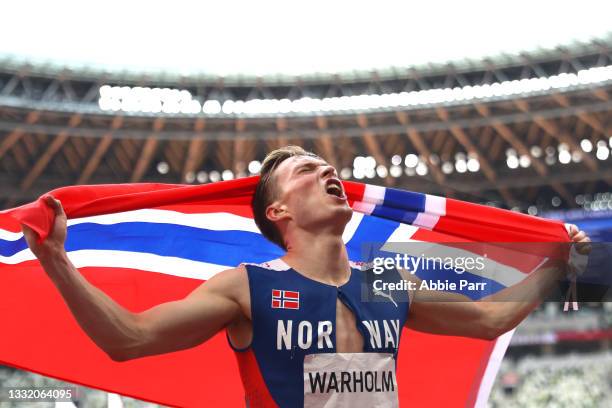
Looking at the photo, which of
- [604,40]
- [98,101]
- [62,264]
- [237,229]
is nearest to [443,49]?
[604,40]

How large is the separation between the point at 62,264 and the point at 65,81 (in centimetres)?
2040

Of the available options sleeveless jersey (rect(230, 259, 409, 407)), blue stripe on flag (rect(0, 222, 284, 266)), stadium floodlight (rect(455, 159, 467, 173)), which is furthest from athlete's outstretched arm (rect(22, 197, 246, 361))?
stadium floodlight (rect(455, 159, 467, 173))

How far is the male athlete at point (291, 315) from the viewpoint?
8.27 ft

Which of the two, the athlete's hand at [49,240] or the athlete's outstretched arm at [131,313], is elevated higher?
the athlete's hand at [49,240]

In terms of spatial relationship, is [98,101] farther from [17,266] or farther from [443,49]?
[17,266]

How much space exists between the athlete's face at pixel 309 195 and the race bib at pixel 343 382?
0.50 meters

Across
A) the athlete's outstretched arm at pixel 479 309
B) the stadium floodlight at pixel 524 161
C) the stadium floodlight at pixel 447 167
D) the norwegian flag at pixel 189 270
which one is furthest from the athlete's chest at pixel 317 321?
the stadium floodlight at pixel 524 161

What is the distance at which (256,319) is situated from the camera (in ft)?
9.27

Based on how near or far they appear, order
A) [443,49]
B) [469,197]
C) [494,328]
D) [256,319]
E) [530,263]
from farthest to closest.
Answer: [469,197]
[443,49]
[530,263]
[494,328]
[256,319]

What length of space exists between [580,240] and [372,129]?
19.8 meters

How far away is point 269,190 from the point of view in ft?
10.7

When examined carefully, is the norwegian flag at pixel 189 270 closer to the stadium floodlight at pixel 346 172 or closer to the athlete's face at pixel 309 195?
the athlete's face at pixel 309 195

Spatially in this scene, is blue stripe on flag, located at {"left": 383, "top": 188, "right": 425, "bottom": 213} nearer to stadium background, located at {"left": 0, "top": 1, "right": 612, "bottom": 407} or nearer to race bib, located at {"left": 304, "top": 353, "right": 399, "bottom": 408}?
race bib, located at {"left": 304, "top": 353, "right": 399, "bottom": 408}

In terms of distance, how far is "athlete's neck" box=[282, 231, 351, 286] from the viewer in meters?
2.98
